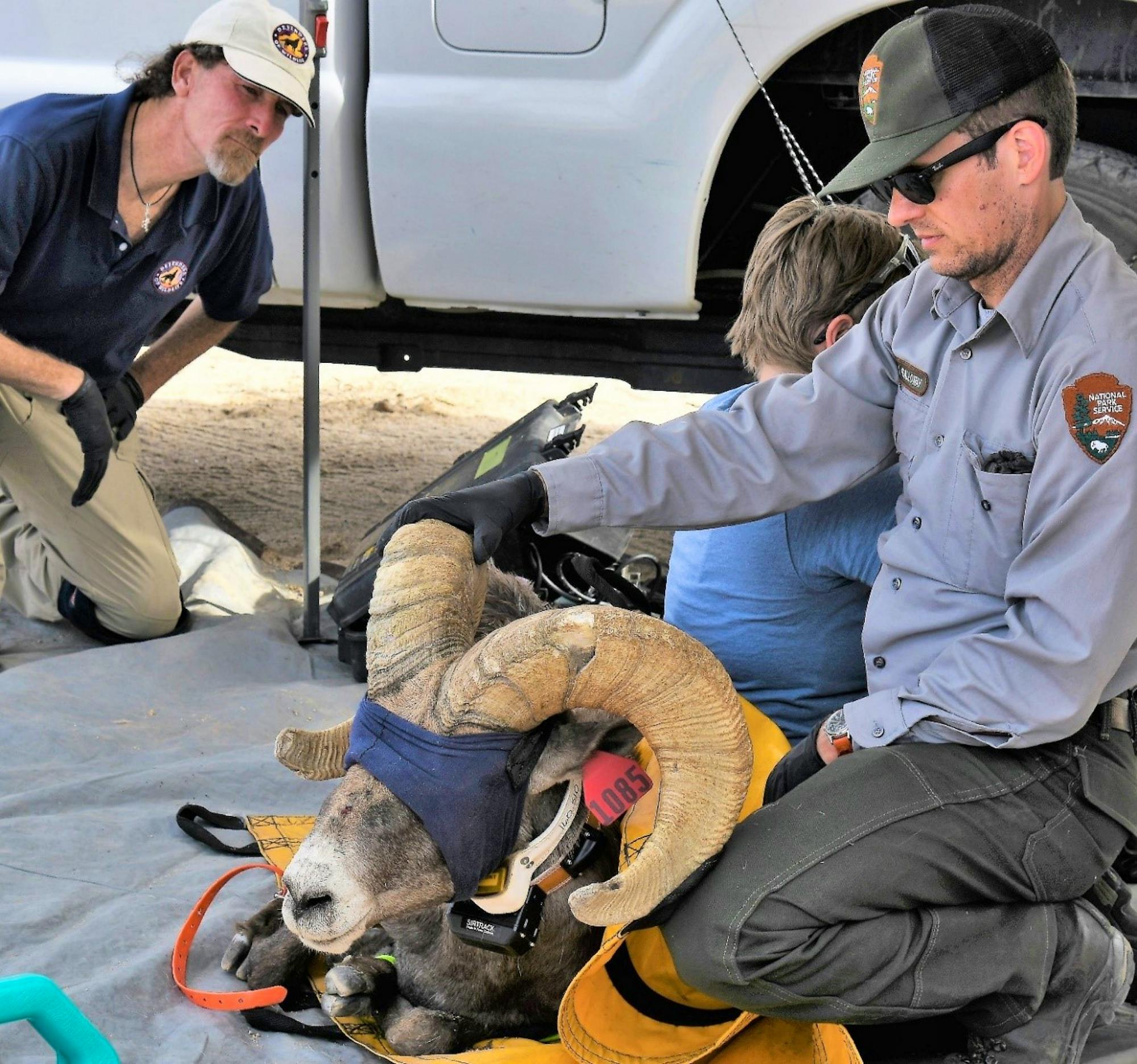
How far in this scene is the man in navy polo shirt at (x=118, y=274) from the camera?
4.13 meters

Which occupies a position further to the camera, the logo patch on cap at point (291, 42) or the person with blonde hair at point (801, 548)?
the logo patch on cap at point (291, 42)

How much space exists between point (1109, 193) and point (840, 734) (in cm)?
293

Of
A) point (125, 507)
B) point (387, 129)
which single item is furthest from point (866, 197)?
point (125, 507)

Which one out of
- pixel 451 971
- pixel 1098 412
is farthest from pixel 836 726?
pixel 451 971

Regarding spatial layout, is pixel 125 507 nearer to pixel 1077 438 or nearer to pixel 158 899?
pixel 158 899

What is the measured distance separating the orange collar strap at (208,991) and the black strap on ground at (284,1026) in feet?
0.07

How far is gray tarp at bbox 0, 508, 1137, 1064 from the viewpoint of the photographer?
2666 millimetres

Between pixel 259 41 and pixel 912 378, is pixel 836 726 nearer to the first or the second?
pixel 912 378

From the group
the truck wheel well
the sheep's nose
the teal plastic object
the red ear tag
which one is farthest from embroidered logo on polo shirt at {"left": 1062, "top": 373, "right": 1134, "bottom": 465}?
the truck wheel well

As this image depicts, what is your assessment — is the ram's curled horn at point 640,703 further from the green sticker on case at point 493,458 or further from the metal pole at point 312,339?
the metal pole at point 312,339

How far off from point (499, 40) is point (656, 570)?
1.92m

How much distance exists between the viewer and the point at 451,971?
2.80 meters

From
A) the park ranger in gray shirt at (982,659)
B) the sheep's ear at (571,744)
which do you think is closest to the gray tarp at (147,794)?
the sheep's ear at (571,744)

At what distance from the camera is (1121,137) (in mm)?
5141
